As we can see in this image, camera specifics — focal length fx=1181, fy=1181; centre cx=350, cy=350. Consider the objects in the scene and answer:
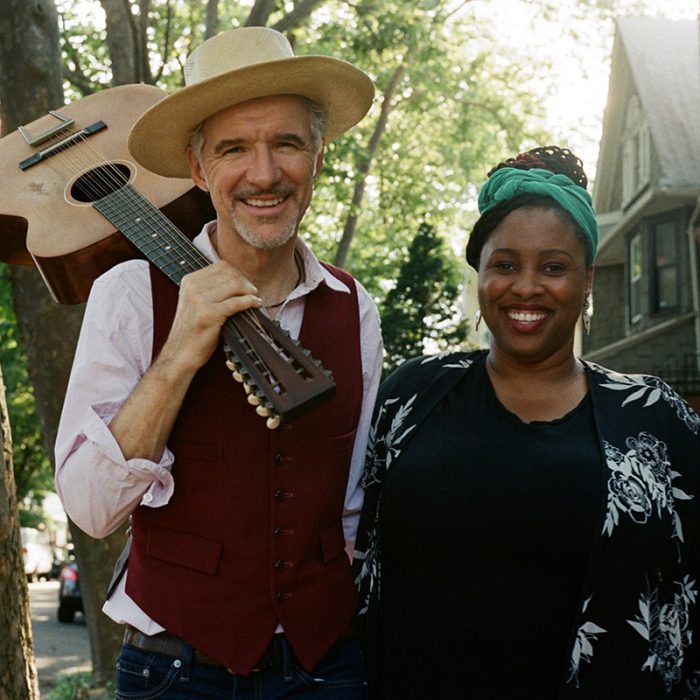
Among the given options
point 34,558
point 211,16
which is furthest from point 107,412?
point 34,558

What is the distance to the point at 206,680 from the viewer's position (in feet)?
8.95

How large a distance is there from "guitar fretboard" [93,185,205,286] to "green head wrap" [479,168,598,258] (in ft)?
3.20

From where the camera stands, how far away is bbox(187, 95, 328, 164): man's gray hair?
2.97 metres

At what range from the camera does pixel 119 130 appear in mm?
3477

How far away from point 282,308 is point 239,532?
590mm

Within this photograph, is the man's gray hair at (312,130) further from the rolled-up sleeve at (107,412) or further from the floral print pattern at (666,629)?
the floral print pattern at (666,629)

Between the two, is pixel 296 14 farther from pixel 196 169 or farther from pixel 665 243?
pixel 665 243

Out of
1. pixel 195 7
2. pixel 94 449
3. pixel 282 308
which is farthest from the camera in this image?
pixel 195 7

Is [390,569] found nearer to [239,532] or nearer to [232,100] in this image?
[239,532]

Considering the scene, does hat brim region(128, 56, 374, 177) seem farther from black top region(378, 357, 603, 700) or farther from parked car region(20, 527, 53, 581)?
parked car region(20, 527, 53, 581)

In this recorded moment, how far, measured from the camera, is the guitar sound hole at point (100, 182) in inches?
128

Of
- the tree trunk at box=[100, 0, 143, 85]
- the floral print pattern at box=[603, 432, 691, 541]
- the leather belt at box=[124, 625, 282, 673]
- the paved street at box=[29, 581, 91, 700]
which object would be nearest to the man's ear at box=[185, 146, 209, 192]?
the leather belt at box=[124, 625, 282, 673]

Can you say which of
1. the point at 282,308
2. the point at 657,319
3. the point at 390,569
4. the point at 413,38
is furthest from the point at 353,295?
the point at 657,319

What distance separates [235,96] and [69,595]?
16.9m
